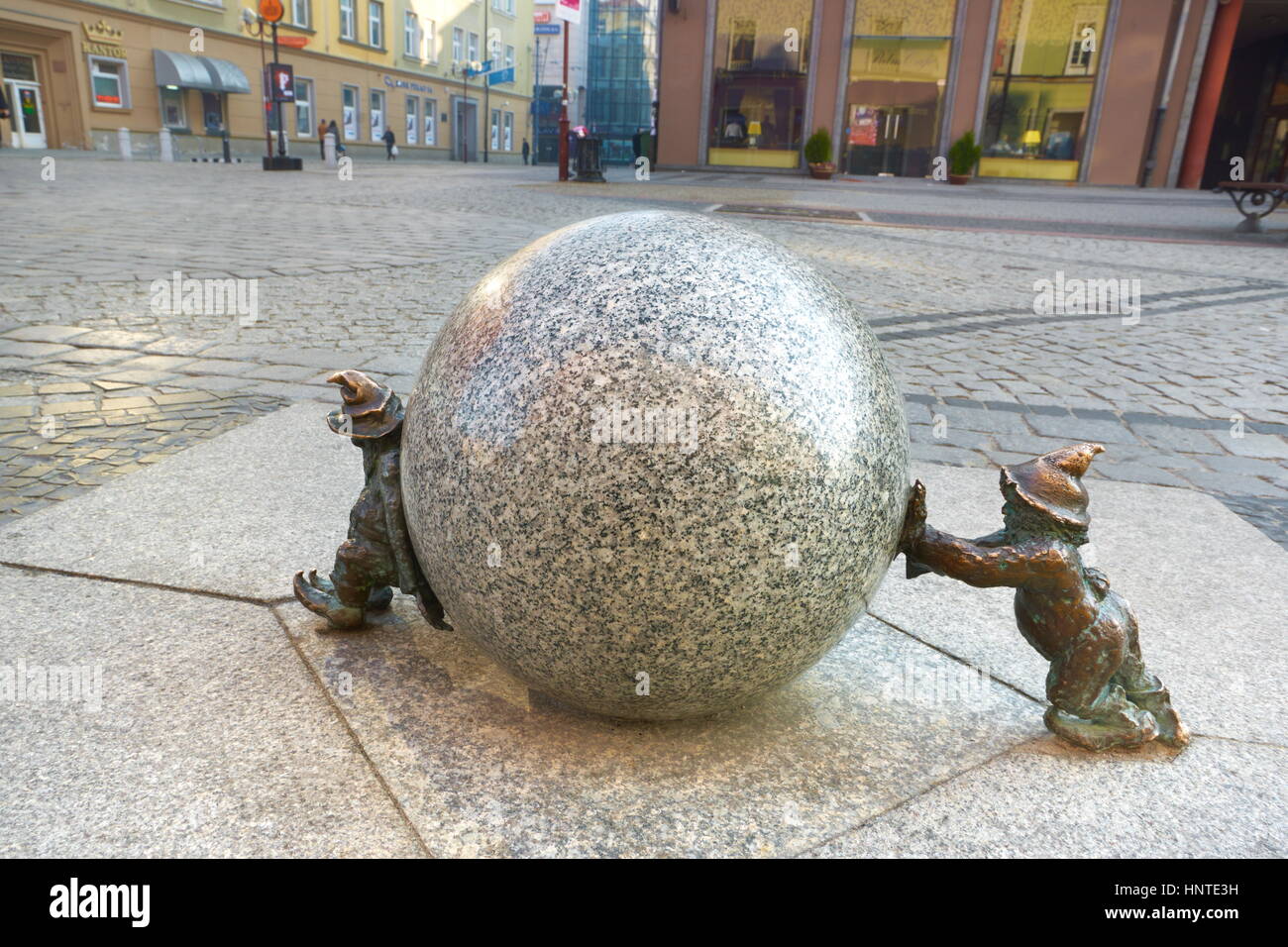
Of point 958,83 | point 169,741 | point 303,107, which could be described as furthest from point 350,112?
point 169,741

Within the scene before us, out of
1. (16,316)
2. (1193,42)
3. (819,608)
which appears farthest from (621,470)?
(1193,42)

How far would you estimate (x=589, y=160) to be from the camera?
25234 millimetres

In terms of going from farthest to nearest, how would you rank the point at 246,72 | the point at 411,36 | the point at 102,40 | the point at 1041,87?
the point at 411,36 < the point at 246,72 < the point at 102,40 < the point at 1041,87

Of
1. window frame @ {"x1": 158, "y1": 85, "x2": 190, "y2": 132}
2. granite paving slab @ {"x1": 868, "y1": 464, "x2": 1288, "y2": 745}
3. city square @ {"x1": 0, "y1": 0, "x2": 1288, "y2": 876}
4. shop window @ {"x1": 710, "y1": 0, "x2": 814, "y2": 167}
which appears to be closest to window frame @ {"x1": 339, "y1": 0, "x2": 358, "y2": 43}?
window frame @ {"x1": 158, "y1": 85, "x2": 190, "y2": 132}

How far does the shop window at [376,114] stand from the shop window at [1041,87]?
95.3ft

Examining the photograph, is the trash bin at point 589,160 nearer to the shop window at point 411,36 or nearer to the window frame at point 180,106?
the window frame at point 180,106

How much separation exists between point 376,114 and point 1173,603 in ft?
156

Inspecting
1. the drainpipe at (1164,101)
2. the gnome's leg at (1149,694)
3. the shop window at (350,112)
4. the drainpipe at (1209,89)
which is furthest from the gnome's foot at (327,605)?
the shop window at (350,112)

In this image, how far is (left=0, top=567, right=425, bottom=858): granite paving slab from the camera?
2.00m

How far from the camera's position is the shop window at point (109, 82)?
30719mm

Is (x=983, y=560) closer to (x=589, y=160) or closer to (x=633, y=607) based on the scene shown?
(x=633, y=607)

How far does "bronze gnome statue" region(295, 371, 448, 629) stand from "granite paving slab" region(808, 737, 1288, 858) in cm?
135

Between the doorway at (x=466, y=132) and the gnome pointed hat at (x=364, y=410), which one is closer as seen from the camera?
the gnome pointed hat at (x=364, y=410)

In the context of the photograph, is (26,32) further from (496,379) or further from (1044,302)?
(496,379)
